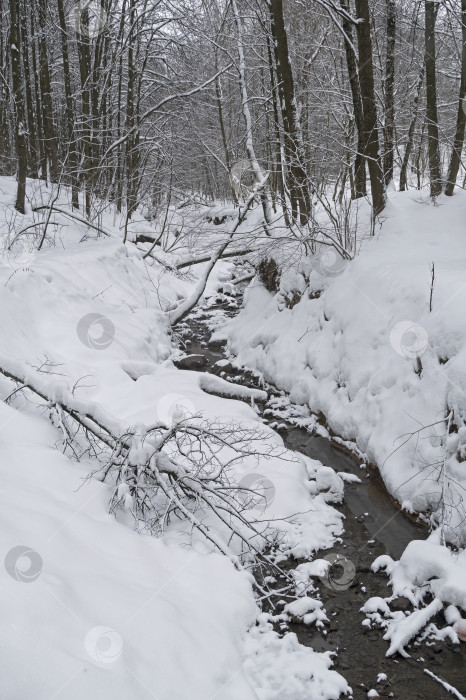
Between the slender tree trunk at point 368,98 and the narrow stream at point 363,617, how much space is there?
4.91 metres

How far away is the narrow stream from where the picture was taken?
3.54 meters

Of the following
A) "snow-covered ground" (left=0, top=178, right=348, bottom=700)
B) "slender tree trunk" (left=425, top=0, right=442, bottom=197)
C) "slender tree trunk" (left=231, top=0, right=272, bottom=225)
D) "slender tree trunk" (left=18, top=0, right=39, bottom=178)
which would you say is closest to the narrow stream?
"snow-covered ground" (left=0, top=178, right=348, bottom=700)

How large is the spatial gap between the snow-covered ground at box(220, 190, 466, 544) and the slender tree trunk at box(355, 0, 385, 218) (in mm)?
379

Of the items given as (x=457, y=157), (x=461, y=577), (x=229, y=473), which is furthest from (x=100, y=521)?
(x=457, y=157)

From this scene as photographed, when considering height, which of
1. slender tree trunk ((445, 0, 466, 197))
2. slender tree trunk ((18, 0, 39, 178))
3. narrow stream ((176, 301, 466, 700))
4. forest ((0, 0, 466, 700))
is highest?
slender tree trunk ((18, 0, 39, 178))

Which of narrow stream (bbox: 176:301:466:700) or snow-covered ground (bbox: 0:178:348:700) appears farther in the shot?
narrow stream (bbox: 176:301:466:700)

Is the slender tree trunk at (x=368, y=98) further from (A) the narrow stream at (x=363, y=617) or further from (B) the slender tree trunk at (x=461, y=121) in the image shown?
(A) the narrow stream at (x=363, y=617)

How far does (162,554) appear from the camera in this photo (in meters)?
3.91

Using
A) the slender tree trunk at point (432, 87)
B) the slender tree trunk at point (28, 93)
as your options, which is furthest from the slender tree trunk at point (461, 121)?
the slender tree trunk at point (28, 93)

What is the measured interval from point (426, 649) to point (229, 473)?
8.20 feet

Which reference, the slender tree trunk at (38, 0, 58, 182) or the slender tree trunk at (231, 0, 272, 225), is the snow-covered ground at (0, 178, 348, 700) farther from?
the slender tree trunk at (38, 0, 58, 182)

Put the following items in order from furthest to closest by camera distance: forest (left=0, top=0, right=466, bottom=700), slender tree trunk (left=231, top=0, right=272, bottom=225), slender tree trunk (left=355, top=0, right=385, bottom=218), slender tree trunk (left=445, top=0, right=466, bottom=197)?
1. slender tree trunk (left=231, top=0, right=272, bottom=225)
2. slender tree trunk (left=355, top=0, right=385, bottom=218)
3. slender tree trunk (left=445, top=0, right=466, bottom=197)
4. forest (left=0, top=0, right=466, bottom=700)

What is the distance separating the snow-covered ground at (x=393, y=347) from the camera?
16.9 ft

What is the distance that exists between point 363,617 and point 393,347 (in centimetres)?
340
